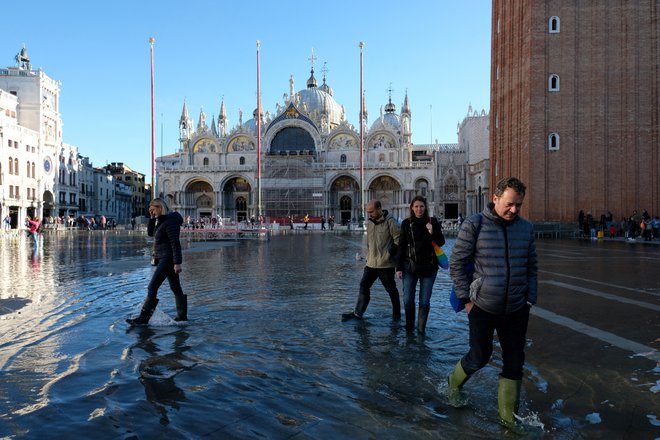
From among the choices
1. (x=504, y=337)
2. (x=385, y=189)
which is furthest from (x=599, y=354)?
(x=385, y=189)

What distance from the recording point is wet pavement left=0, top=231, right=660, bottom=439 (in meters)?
3.48

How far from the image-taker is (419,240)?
19.7 ft

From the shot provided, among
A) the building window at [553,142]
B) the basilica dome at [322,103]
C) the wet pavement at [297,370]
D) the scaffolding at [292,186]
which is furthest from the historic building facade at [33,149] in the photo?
the wet pavement at [297,370]

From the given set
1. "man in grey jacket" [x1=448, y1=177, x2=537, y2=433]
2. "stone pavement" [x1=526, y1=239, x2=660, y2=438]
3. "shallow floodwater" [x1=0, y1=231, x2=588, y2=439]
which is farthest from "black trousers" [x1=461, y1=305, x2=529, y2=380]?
"stone pavement" [x1=526, y1=239, x2=660, y2=438]

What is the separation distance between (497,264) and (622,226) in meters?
31.5

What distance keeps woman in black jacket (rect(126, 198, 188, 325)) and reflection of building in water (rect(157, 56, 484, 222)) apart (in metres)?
56.9

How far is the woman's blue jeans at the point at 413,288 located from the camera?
604cm

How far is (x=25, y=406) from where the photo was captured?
3.74 metres

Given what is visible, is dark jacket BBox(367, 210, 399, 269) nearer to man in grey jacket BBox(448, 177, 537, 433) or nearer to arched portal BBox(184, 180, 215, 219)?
man in grey jacket BBox(448, 177, 537, 433)

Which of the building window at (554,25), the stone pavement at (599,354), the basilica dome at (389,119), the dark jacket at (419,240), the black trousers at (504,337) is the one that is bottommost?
the stone pavement at (599,354)

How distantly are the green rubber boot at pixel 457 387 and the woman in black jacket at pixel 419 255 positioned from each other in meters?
2.08

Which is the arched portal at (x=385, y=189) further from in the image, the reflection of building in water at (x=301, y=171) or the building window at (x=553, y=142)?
the building window at (x=553, y=142)

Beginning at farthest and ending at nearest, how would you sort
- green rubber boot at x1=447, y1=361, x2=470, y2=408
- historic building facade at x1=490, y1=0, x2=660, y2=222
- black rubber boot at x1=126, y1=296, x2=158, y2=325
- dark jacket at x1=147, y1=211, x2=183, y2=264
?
→ historic building facade at x1=490, y1=0, x2=660, y2=222
dark jacket at x1=147, y1=211, x2=183, y2=264
black rubber boot at x1=126, y1=296, x2=158, y2=325
green rubber boot at x1=447, y1=361, x2=470, y2=408

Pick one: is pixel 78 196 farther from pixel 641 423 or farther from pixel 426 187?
pixel 641 423
